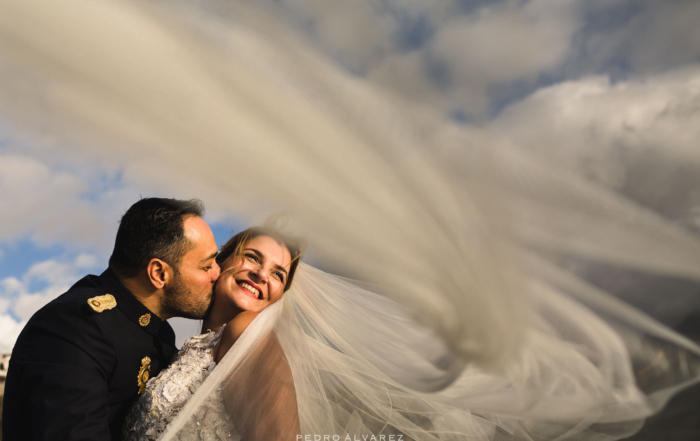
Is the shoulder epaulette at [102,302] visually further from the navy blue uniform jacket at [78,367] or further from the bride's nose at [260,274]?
the bride's nose at [260,274]

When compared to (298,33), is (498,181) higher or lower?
lower

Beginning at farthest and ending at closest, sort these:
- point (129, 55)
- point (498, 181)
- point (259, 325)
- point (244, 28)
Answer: point (259, 325) → point (498, 181) → point (244, 28) → point (129, 55)

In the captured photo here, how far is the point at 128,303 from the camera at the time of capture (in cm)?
283

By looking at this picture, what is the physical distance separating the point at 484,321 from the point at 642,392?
990 mm

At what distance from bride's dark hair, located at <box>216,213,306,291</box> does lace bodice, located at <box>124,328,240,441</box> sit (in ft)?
3.28

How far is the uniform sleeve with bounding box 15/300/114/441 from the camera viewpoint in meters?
2.17

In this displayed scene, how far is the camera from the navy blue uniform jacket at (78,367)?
2.20m

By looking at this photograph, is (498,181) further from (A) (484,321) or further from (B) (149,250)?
(B) (149,250)

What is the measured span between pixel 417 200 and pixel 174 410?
1979mm

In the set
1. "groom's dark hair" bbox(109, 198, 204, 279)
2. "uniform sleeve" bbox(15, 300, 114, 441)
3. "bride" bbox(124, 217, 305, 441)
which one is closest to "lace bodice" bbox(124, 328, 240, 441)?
"bride" bbox(124, 217, 305, 441)

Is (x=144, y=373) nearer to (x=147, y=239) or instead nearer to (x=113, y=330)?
(x=113, y=330)

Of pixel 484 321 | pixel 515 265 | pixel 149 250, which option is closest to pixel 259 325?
pixel 149 250

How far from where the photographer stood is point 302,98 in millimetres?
2471

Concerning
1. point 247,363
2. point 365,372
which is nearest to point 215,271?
point 247,363
